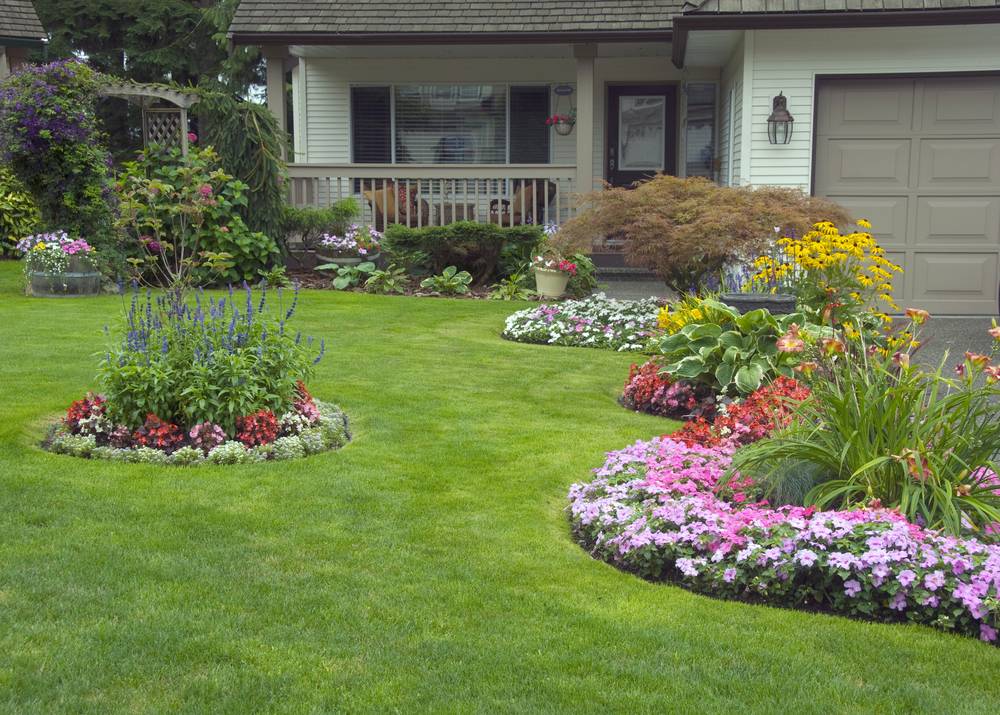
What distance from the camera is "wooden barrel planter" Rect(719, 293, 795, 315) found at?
781 centimetres

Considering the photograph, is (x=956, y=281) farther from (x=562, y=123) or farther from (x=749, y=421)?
(x=749, y=421)

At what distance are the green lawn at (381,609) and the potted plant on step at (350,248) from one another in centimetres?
778

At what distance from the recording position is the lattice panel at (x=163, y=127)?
13.7m

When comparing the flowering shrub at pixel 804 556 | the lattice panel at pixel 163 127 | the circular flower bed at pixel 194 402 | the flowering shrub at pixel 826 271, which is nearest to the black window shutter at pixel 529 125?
the lattice panel at pixel 163 127

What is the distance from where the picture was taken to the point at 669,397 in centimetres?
725

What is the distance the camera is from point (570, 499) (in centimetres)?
518

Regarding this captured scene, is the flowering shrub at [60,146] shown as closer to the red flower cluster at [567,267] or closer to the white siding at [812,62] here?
the red flower cluster at [567,267]

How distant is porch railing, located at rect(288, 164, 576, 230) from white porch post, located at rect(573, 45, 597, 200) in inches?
7.3

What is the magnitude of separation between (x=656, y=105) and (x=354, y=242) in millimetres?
5354

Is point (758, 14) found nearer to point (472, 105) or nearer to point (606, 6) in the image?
point (606, 6)

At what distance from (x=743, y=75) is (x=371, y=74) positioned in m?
6.48

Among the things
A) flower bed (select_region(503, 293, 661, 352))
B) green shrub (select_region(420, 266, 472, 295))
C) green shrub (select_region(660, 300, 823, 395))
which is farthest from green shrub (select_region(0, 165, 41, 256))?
green shrub (select_region(660, 300, 823, 395))

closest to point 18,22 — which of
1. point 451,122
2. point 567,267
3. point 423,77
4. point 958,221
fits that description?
point 423,77

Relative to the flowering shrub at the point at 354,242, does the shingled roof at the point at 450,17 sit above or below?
above
